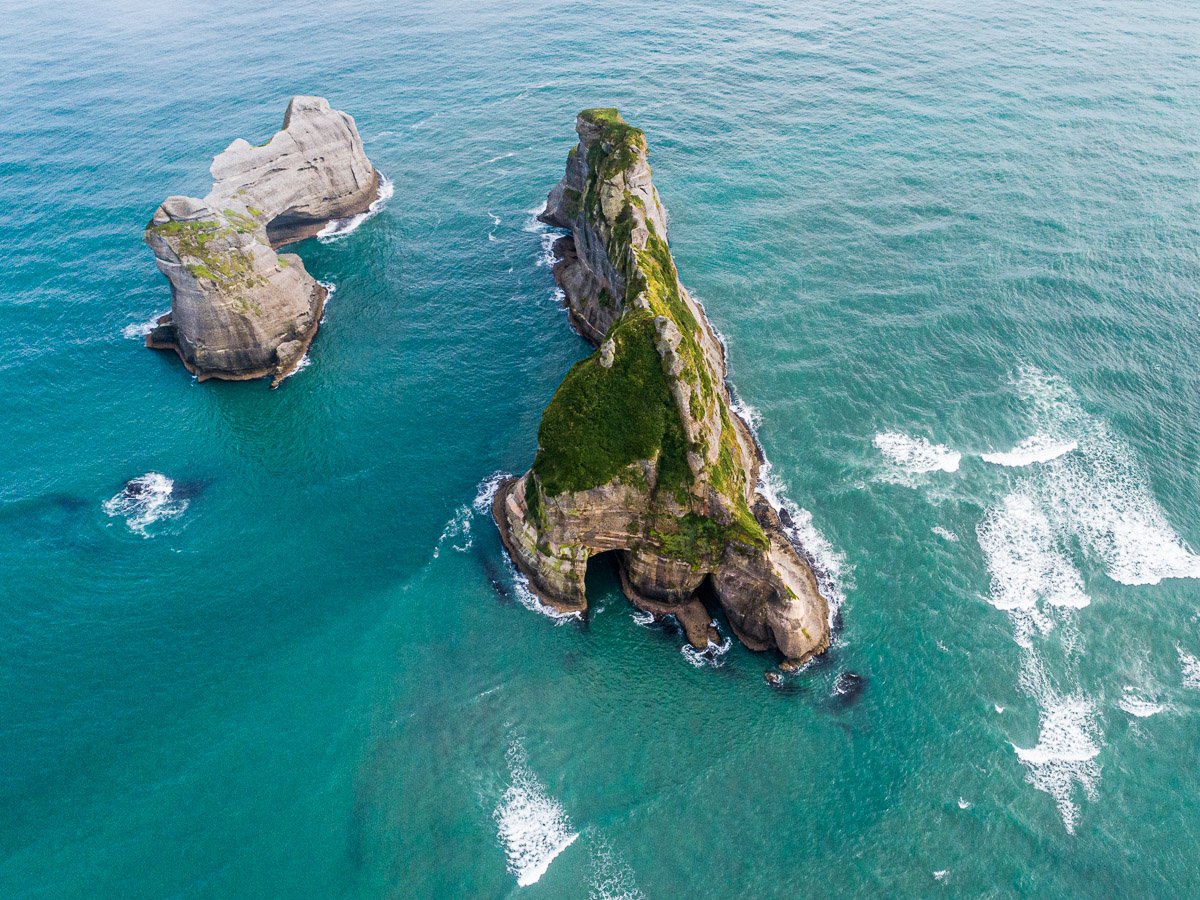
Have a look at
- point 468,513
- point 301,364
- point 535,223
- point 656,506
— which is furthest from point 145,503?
point 535,223

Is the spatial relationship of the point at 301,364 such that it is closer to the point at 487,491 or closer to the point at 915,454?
the point at 487,491

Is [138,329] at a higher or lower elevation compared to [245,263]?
lower

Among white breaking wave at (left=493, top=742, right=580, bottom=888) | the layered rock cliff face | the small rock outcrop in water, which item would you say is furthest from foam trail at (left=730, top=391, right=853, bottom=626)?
the small rock outcrop in water

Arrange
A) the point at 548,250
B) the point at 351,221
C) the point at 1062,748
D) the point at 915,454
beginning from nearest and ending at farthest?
1. the point at 1062,748
2. the point at 915,454
3. the point at 548,250
4. the point at 351,221

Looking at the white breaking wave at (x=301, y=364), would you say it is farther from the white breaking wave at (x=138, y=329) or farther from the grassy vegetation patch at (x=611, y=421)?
the grassy vegetation patch at (x=611, y=421)

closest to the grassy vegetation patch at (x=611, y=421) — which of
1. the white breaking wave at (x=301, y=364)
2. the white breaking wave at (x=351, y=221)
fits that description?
the white breaking wave at (x=301, y=364)

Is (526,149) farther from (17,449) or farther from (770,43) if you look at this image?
(17,449)

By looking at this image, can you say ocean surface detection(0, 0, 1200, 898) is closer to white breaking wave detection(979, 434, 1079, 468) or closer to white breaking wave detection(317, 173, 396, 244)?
white breaking wave detection(979, 434, 1079, 468)
